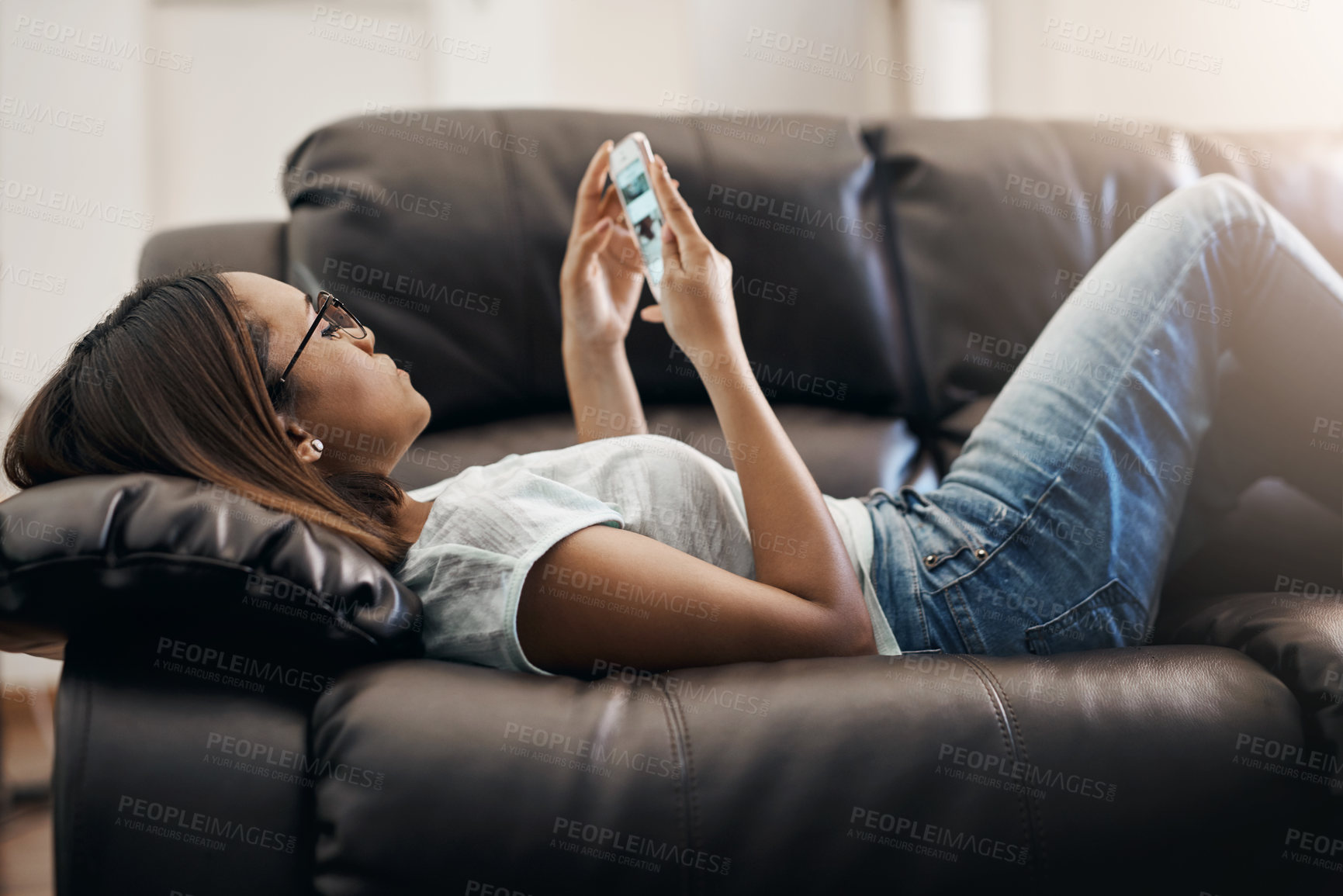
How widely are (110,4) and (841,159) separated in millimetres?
1991

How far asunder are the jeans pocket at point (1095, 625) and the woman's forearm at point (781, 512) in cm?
18

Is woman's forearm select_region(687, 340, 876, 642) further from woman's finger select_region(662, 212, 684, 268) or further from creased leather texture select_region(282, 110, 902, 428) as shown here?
creased leather texture select_region(282, 110, 902, 428)

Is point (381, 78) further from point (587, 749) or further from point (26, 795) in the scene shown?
point (587, 749)

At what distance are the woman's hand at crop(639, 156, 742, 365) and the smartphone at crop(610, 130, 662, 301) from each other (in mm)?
31

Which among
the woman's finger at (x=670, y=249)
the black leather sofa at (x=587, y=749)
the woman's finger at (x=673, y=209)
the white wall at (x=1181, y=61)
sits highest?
the white wall at (x=1181, y=61)

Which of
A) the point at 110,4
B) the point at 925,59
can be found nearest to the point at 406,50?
the point at 110,4

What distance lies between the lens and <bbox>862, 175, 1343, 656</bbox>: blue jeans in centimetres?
87

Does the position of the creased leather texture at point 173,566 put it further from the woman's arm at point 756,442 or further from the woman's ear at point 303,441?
the woman's arm at point 756,442

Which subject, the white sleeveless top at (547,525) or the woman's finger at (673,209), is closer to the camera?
the white sleeveless top at (547,525)

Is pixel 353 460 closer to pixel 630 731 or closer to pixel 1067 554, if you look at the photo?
pixel 630 731

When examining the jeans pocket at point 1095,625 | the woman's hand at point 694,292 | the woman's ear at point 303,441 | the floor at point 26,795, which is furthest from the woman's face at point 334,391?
the floor at point 26,795

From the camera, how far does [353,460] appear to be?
87 centimetres

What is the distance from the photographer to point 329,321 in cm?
86

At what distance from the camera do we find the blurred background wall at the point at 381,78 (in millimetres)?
2176
